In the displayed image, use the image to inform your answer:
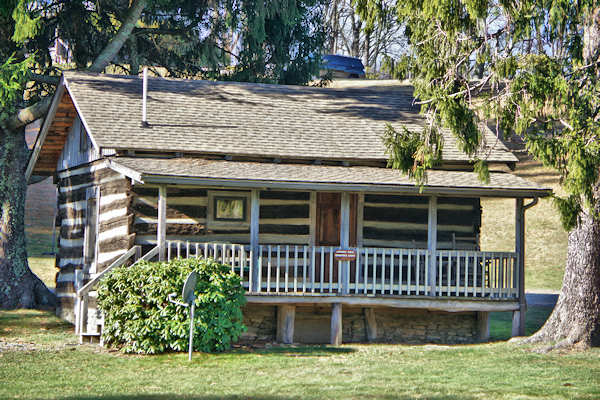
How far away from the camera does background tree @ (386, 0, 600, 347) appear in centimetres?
1315

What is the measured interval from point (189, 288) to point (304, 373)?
2400 millimetres

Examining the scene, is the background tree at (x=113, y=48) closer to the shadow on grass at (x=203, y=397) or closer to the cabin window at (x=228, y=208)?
the cabin window at (x=228, y=208)

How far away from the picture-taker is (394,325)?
19172mm

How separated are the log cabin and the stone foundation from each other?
3 cm

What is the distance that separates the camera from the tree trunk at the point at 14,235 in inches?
889

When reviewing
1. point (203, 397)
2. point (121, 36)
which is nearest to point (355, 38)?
point (121, 36)

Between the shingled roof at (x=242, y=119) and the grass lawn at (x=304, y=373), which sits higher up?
the shingled roof at (x=242, y=119)

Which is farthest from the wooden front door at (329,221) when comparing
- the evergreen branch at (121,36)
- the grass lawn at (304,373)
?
the evergreen branch at (121,36)

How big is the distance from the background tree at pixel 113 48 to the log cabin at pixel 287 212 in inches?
52.4

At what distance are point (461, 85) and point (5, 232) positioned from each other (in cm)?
1340

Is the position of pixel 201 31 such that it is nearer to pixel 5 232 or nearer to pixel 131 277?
pixel 5 232

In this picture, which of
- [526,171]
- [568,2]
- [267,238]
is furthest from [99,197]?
[526,171]

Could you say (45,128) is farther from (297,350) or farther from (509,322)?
(509,322)

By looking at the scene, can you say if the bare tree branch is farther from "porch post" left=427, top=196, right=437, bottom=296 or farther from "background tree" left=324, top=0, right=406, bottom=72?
"background tree" left=324, top=0, right=406, bottom=72
